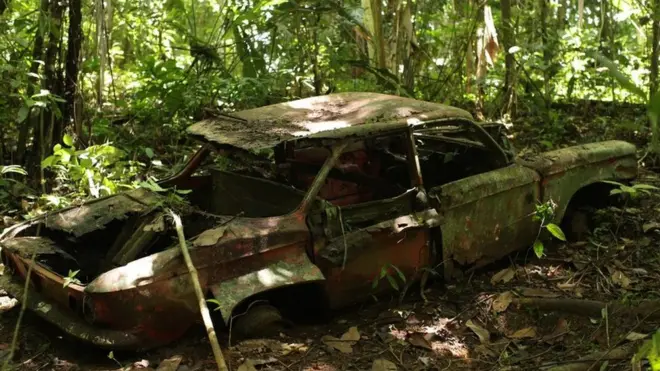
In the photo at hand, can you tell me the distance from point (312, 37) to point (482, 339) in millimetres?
6264

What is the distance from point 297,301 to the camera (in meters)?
4.44

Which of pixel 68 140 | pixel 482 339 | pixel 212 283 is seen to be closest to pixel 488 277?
pixel 482 339

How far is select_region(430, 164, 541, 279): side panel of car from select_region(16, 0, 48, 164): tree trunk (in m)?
4.59

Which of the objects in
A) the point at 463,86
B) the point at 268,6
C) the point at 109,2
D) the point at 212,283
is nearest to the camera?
the point at 212,283

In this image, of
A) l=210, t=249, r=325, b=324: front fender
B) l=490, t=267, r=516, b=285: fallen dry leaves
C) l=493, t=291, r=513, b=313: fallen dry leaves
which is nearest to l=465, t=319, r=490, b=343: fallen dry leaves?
l=493, t=291, r=513, b=313: fallen dry leaves

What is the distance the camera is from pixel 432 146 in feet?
18.9

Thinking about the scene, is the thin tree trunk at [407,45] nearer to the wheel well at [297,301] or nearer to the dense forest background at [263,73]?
the dense forest background at [263,73]

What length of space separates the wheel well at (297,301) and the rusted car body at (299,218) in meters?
0.10

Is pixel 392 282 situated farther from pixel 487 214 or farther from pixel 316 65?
pixel 316 65

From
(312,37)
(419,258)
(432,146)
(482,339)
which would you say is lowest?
(482,339)

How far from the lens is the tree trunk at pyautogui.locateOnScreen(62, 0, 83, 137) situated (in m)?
6.96

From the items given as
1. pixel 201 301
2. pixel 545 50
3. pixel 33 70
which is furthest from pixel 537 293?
pixel 33 70

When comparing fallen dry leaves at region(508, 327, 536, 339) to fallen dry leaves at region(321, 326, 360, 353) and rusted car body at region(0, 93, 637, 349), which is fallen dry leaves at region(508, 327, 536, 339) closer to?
rusted car body at region(0, 93, 637, 349)

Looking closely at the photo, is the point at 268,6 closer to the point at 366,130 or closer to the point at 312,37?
the point at 312,37
